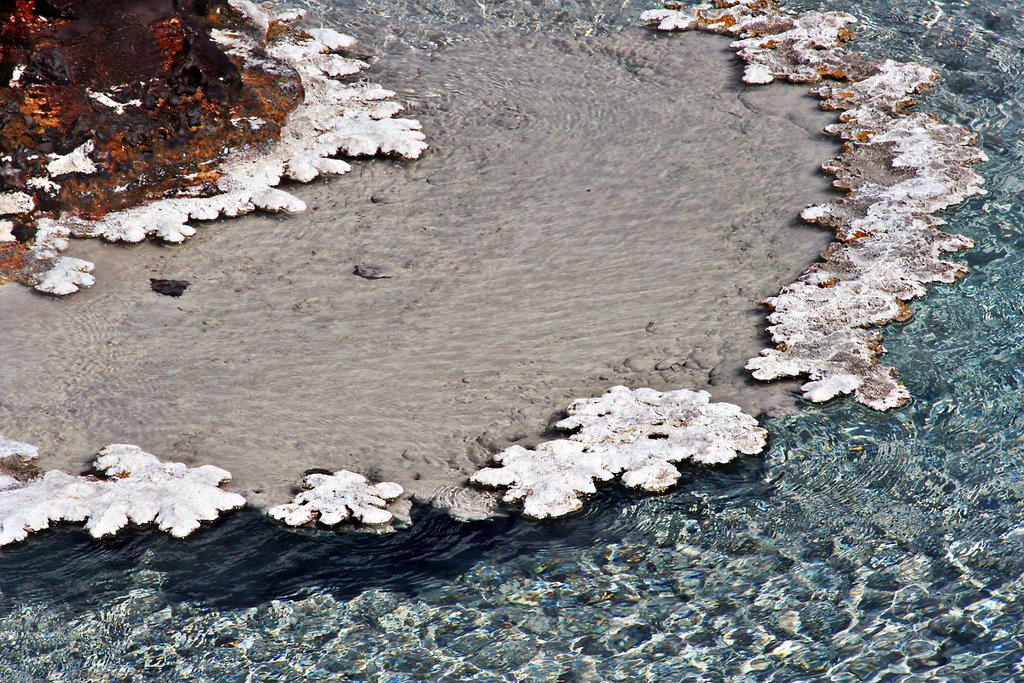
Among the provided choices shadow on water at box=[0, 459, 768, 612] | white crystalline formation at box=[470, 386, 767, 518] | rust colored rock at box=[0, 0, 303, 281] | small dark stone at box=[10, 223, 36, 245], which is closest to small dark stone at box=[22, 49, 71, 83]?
rust colored rock at box=[0, 0, 303, 281]

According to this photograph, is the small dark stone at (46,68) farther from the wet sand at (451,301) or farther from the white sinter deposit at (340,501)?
the white sinter deposit at (340,501)

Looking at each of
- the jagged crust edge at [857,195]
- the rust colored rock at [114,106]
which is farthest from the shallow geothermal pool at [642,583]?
the rust colored rock at [114,106]

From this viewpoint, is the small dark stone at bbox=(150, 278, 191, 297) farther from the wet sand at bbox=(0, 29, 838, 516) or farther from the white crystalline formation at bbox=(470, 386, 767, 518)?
the white crystalline formation at bbox=(470, 386, 767, 518)

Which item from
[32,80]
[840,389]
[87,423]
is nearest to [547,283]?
[840,389]

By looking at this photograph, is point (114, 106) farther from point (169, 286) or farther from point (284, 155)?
point (169, 286)

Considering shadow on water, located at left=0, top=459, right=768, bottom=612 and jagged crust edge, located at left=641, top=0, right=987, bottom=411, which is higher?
jagged crust edge, located at left=641, top=0, right=987, bottom=411

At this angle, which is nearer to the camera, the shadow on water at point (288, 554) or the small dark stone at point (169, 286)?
the shadow on water at point (288, 554)
